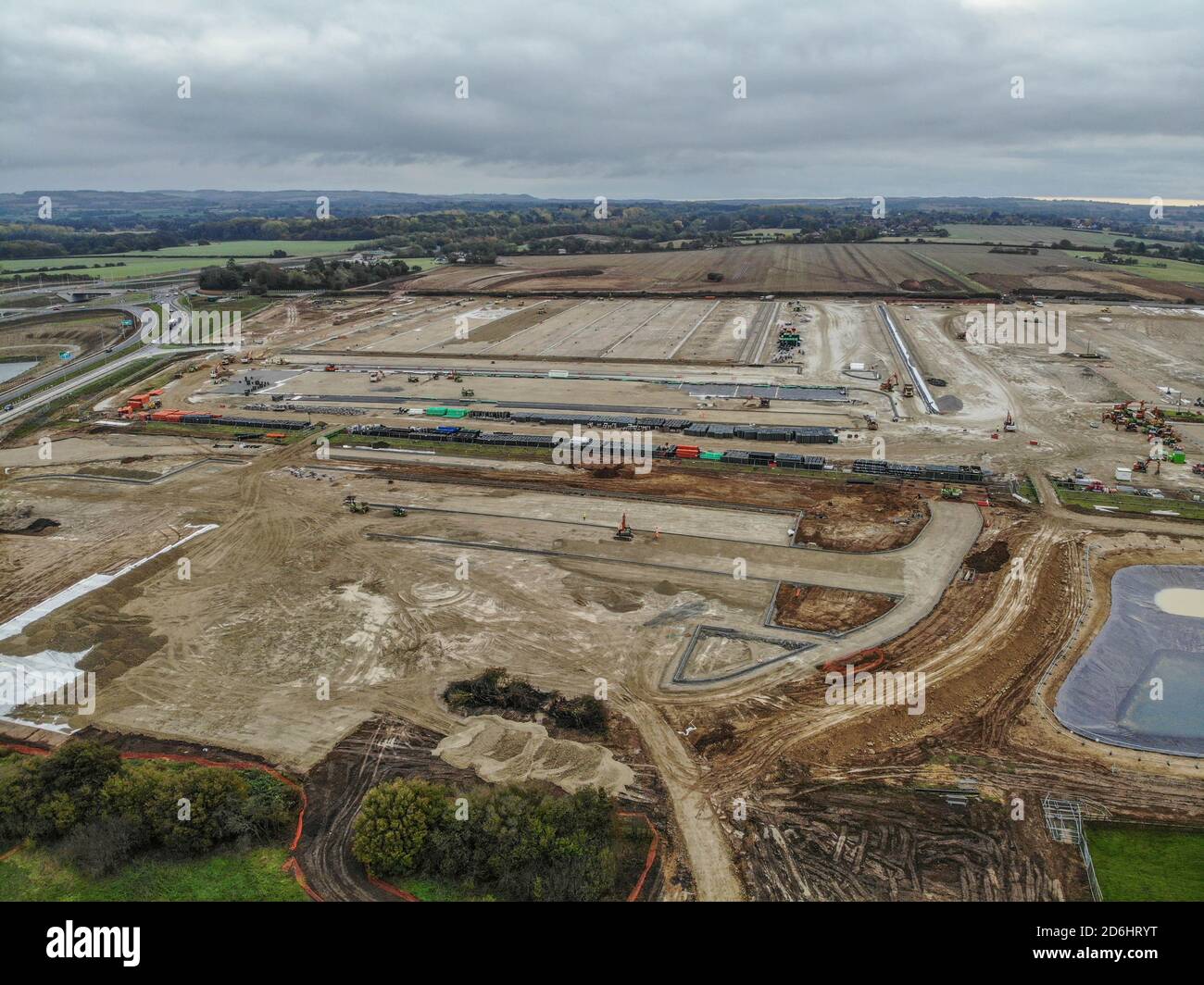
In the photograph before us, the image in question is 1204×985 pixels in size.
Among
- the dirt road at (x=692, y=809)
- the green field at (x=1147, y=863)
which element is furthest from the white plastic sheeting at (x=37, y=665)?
the green field at (x=1147, y=863)

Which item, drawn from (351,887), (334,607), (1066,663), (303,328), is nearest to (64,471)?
(334,607)

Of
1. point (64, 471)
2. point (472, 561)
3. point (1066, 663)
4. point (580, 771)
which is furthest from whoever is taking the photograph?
point (64, 471)

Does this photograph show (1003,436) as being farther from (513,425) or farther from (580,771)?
(580,771)

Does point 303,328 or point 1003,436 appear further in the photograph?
point 303,328

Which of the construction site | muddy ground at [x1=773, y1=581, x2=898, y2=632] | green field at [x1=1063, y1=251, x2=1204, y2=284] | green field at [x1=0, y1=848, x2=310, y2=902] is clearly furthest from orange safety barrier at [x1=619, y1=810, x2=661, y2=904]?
green field at [x1=1063, y1=251, x2=1204, y2=284]
